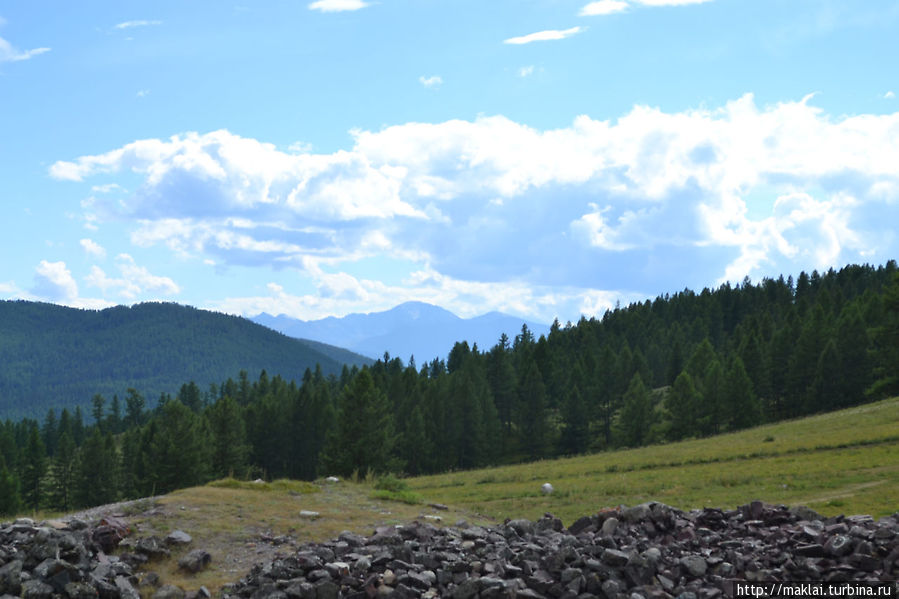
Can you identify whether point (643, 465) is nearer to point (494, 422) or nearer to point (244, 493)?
point (244, 493)

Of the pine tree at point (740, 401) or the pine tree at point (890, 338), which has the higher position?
the pine tree at point (890, 338)

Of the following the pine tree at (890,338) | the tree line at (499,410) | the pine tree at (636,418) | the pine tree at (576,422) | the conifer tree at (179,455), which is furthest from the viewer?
the pine tree at (576,422)

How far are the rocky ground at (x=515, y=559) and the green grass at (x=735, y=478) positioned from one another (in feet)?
24.4

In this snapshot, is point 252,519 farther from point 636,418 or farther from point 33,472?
point 33,472

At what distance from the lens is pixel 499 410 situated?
346 ft

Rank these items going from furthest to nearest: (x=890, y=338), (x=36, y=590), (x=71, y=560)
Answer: (x=890, y=338) → (x=71, y=560) → (x=36, y=590)

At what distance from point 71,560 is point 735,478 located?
1050 inches

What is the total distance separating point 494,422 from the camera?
295 ft

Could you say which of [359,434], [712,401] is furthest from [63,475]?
[712,401]

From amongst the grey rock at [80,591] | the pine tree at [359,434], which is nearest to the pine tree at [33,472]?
the pine tree at [359,434]

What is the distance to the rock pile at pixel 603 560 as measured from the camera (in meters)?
12.6

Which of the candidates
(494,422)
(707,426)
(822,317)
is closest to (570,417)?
(494,422)

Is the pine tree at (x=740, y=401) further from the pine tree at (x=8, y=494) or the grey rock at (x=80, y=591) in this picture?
the pine tree at (x=8, y=494)

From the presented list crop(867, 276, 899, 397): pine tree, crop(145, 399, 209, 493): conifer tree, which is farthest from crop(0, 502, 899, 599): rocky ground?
crop(867, 276, 899, 397): pine tree
